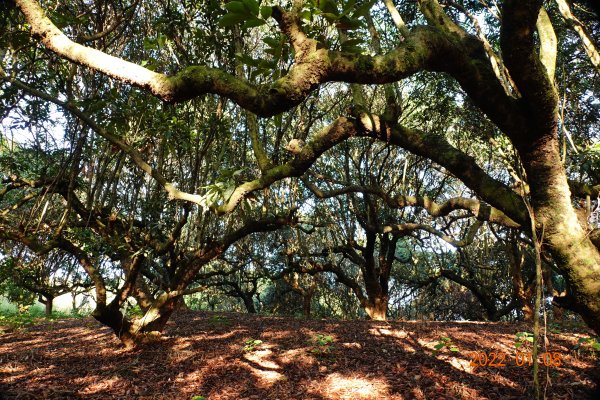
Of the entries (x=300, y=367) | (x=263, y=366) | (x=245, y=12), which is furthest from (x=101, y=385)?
(x=245, y=12)

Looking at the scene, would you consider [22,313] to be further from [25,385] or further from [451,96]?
[451,96]

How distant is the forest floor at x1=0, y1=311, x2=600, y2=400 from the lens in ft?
13.8

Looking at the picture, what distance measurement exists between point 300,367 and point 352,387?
969 millimetres

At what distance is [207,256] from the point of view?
692 centimetres

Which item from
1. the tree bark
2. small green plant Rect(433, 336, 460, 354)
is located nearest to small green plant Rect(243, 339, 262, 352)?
small green plant Rect(433, 336, 460, 354)

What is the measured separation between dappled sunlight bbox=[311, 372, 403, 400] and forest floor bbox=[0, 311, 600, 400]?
0.04 ft

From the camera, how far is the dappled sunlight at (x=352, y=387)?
416 cm

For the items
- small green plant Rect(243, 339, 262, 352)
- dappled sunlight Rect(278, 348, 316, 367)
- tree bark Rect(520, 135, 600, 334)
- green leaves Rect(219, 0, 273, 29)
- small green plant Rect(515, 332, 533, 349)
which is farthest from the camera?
small green plant Rect(243, 339, 262, 352)

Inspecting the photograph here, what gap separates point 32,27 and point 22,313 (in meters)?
13.9

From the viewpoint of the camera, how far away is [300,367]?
16.8 feet

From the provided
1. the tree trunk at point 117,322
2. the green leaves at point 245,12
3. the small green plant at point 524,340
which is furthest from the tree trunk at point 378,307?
the green leaves at point 245,12

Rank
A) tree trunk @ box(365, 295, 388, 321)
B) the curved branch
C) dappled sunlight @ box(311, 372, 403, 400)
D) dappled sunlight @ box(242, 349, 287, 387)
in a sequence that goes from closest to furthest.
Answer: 1. the curved branch
2. dappled sunlight @ box(311, 372, 403, 400)
3. dappled sunlight @ box(242, 349, 287, 387)
4. tree trunk @ box(365, 295, 388, 321)

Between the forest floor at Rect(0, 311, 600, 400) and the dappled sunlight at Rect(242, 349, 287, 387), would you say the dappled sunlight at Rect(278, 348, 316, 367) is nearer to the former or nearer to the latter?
the forest floor at Rect(0, 311, 600, 400)

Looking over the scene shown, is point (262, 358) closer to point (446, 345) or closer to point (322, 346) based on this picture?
point (322, 346)
